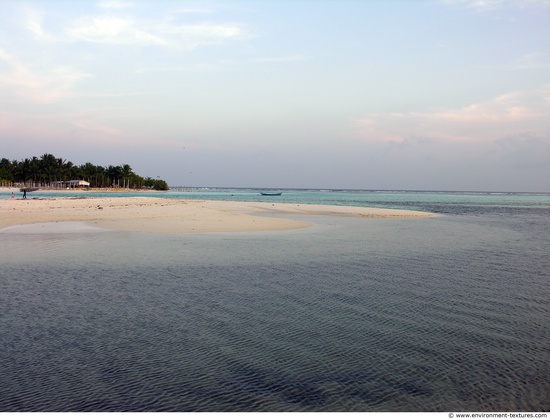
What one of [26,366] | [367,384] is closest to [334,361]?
[367,384]

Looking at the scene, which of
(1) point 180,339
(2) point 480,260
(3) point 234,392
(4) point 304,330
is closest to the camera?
(3) point 234,392

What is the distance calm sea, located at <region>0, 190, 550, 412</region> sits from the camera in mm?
6078

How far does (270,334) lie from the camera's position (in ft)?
28.2

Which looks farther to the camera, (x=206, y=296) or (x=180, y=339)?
(x=206, y=296)

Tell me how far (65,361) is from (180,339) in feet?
6.48

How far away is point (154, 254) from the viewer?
61.1 feet

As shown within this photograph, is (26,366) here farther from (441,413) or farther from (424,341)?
(424,341)

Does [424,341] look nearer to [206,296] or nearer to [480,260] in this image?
[206,296]

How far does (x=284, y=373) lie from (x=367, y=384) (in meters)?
1.25

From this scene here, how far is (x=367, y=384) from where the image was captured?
6.45m

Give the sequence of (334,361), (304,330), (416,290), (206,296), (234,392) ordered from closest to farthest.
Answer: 1. (234,392)
2. (334,361)
3. (304,330)
4. (206,296)
5. (416,290)

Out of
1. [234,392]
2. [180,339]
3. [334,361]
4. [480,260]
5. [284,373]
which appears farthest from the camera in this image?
[480,260]

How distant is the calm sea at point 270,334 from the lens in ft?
19.9

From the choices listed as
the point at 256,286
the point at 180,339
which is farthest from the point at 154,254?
the point at 180,339
